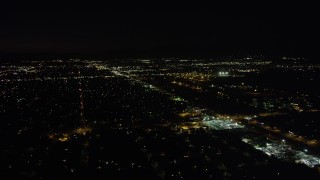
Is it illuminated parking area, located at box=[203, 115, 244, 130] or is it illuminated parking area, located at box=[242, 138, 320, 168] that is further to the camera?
illuminated parking area, located at box=[203, 115, 244, 130]

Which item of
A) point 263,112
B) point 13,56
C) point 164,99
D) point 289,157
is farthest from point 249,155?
point 13,56

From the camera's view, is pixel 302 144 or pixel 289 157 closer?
pixel 289 157

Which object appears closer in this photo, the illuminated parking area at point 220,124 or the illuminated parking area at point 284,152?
the illuminated parking area at point 284,152

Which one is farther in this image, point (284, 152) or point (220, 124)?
point (220, 124)

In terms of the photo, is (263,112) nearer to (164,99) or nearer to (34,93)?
(164,99)

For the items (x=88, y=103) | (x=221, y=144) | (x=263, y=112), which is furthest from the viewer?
(x=88, y=103)

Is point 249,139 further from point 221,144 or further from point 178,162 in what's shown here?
point 178,162

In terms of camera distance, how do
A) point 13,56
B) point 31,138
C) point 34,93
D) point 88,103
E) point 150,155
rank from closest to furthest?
point 150,155, point 31,138, point 88,103, point 34,93, point 13,56
